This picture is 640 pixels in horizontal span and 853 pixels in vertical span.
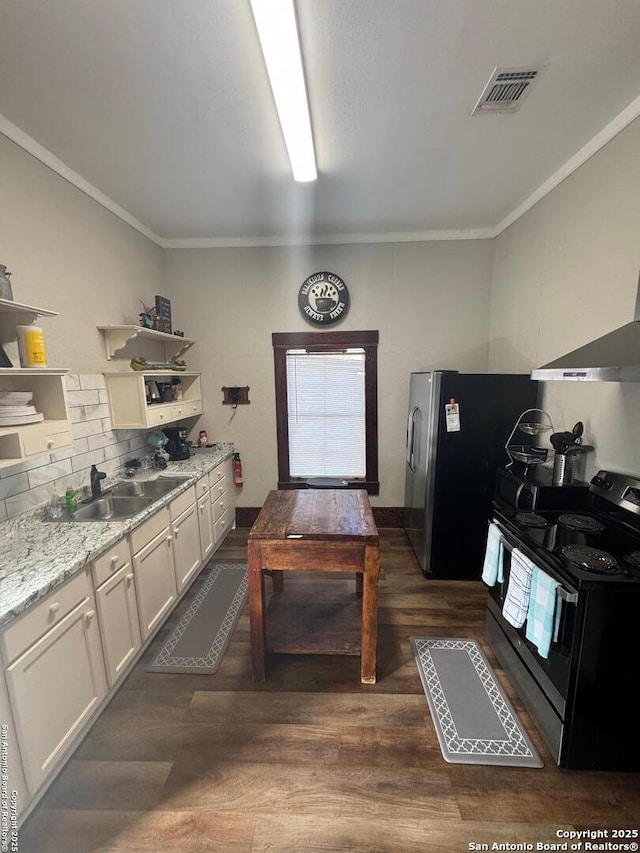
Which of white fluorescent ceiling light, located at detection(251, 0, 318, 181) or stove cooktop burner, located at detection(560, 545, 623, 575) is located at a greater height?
white fluorescent ceiling light, located at detection(251, 0, 318, 181)

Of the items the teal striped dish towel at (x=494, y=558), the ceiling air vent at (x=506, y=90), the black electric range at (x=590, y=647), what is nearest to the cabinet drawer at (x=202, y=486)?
the teal striped dish towel at (x=494, y=558)

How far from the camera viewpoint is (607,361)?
1.46 metres

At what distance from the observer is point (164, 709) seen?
1738 millimetres

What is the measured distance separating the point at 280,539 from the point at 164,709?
3.44ft

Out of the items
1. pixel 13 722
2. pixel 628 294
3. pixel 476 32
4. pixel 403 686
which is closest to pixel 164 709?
pixel 13 722

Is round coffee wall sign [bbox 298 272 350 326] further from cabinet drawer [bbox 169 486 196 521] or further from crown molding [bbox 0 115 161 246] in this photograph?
cabinet drawer [bbox 169 486 196 521]

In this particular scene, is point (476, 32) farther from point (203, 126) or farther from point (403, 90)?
point (203, 126)

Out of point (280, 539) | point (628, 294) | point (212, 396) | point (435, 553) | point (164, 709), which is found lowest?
point (164, 709)

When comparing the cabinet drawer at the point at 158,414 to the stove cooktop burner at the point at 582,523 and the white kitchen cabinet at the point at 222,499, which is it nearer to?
the white kitchen cabinet at the point at 222,499

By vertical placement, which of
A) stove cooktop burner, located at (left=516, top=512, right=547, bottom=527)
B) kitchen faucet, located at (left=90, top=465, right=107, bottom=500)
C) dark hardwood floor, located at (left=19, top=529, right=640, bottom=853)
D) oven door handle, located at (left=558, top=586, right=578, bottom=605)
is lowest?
dark hardwood floor, located at (left=19, top=529, right=640, bottom=853)

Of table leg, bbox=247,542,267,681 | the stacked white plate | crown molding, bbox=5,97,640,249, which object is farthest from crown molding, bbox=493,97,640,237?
the stacked white plate

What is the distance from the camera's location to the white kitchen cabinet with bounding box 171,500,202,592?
2.41 metres

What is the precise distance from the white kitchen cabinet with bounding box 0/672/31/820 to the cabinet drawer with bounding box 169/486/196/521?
1191 millimetres

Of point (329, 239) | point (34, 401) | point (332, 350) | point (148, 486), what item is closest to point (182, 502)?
point (148, 486)
